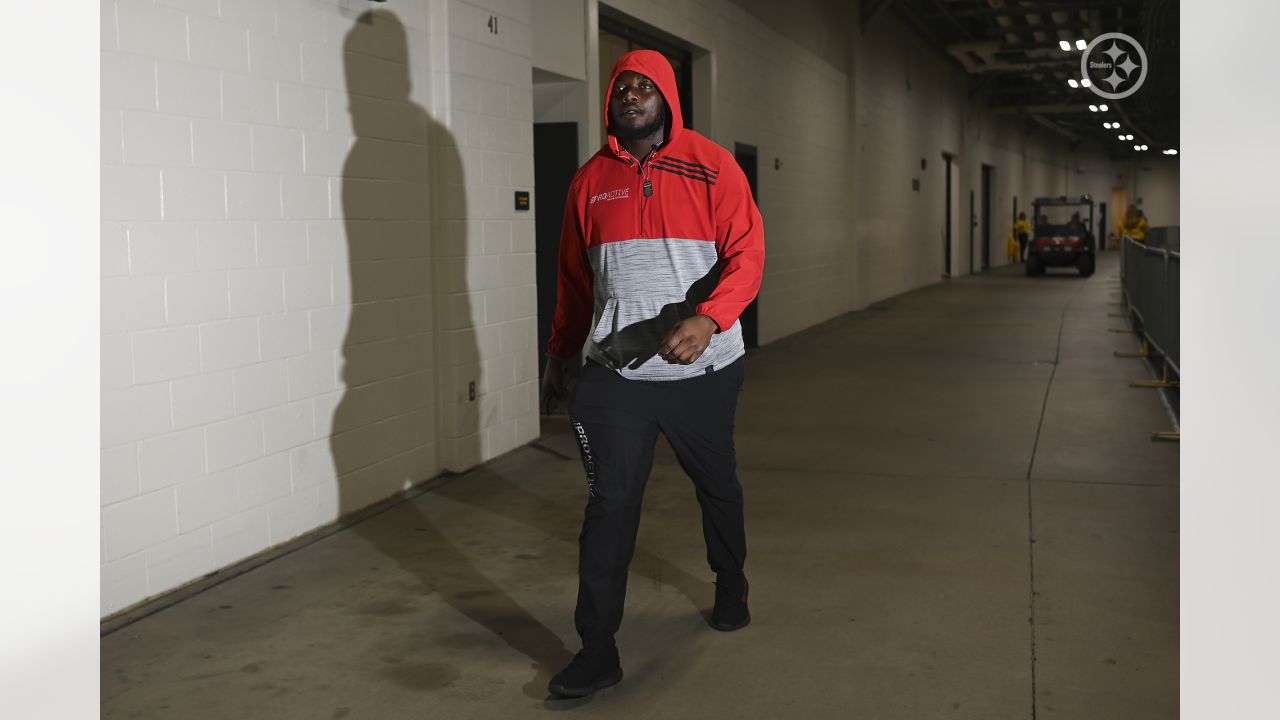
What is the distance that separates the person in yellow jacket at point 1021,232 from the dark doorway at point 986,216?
1612 millimetres

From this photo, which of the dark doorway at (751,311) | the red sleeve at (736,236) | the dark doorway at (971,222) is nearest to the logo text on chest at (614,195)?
the red sleeve at (736,236)

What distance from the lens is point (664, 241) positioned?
3.58 metres

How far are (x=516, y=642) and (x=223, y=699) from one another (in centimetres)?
95

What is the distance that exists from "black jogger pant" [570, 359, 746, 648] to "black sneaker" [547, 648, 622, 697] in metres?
0.04

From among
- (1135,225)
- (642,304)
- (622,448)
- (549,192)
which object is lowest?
(622,448)

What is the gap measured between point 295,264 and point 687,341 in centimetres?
265

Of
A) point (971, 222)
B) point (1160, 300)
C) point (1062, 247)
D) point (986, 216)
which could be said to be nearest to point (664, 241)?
point (1160, 300)

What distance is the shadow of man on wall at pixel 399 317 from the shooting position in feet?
18.4

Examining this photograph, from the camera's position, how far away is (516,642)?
13.1ft

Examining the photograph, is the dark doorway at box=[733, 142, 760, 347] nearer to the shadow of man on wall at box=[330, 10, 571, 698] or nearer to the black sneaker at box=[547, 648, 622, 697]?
the shadow of man on wall at box=[330, 10, 571, 698]

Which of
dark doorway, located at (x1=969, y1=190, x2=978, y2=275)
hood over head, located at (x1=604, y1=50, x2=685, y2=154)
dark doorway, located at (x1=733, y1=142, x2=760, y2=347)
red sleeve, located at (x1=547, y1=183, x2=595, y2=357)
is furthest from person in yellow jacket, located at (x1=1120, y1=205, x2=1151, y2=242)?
hood over head, located at (x1=604, y1=50, x2=685, y2=154)

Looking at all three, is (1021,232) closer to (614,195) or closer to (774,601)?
(774,601)
